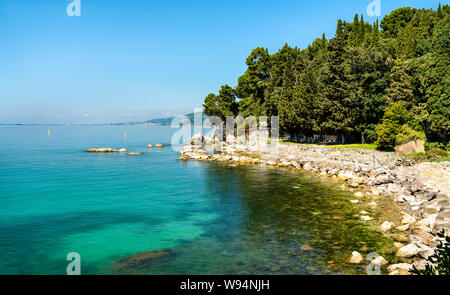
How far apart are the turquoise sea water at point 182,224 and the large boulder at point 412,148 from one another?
14814mm

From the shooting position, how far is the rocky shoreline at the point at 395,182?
1633 centimetres

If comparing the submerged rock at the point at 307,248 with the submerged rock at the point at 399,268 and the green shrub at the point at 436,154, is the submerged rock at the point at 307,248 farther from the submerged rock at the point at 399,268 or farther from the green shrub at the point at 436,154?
the green shrub at the point at 436,154

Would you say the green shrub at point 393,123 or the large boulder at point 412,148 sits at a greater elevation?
the green shrub at point 393,123

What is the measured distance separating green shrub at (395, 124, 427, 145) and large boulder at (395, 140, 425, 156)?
123cm

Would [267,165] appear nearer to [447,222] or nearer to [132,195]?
[132,195]

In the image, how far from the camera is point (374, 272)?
1393 cm

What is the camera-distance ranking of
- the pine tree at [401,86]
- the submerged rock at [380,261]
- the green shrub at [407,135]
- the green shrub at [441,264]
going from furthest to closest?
1. the pine tree at [401,86]
2. the green shrub at [407,135]
3. the submerged rock at [380,261]
4. the green shrub at [441,264]

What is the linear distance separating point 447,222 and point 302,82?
4985 cm

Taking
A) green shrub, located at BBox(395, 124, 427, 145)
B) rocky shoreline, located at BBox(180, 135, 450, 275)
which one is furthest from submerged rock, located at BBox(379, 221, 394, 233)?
green shrub, located at BBox(395, 124, 427, 145)

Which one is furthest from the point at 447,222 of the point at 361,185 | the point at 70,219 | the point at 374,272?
the point at 70,219

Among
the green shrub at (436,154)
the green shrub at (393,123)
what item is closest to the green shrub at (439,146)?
the green shrub at (436,154)

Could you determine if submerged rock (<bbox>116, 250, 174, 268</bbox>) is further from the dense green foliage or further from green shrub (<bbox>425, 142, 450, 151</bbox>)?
green shrub (<bbox>425, 142, 450, 151</bbox>)

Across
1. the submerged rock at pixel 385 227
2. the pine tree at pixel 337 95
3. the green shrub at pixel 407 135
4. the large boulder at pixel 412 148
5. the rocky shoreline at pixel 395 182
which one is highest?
the pine tree at pixel 337 95
